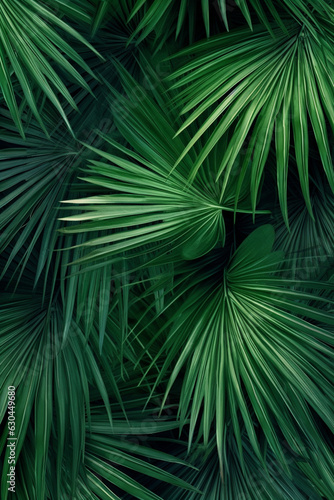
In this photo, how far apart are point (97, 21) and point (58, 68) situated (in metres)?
0.18

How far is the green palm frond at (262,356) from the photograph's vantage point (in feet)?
2.65

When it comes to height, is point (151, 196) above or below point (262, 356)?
above

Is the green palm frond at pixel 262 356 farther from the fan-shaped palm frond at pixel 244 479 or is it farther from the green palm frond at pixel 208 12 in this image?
the green palm frond at pixel 208 12

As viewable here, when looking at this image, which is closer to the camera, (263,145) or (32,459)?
(263,145)

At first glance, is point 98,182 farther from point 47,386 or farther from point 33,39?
point 47,386

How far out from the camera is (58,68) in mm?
1010

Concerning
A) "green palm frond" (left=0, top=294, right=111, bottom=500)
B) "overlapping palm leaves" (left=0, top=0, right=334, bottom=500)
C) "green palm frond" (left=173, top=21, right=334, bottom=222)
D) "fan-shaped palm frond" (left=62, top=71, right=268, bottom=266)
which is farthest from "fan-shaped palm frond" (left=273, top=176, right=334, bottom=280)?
"green palm frond" (left=0, top=294, right=111, bottom=500)

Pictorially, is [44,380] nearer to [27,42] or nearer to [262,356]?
[262,356]

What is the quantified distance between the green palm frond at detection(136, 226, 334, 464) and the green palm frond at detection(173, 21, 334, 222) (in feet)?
0.48

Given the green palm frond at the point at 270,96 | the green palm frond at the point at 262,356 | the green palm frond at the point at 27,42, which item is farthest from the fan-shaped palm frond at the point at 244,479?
the green palm frond at the point at 27,42

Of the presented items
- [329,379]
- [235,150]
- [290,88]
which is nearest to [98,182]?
[235,150]

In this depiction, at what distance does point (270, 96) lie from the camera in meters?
0.82

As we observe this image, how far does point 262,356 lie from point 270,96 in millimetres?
411

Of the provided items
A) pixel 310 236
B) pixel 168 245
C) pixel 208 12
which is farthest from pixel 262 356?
pixel 208 12
